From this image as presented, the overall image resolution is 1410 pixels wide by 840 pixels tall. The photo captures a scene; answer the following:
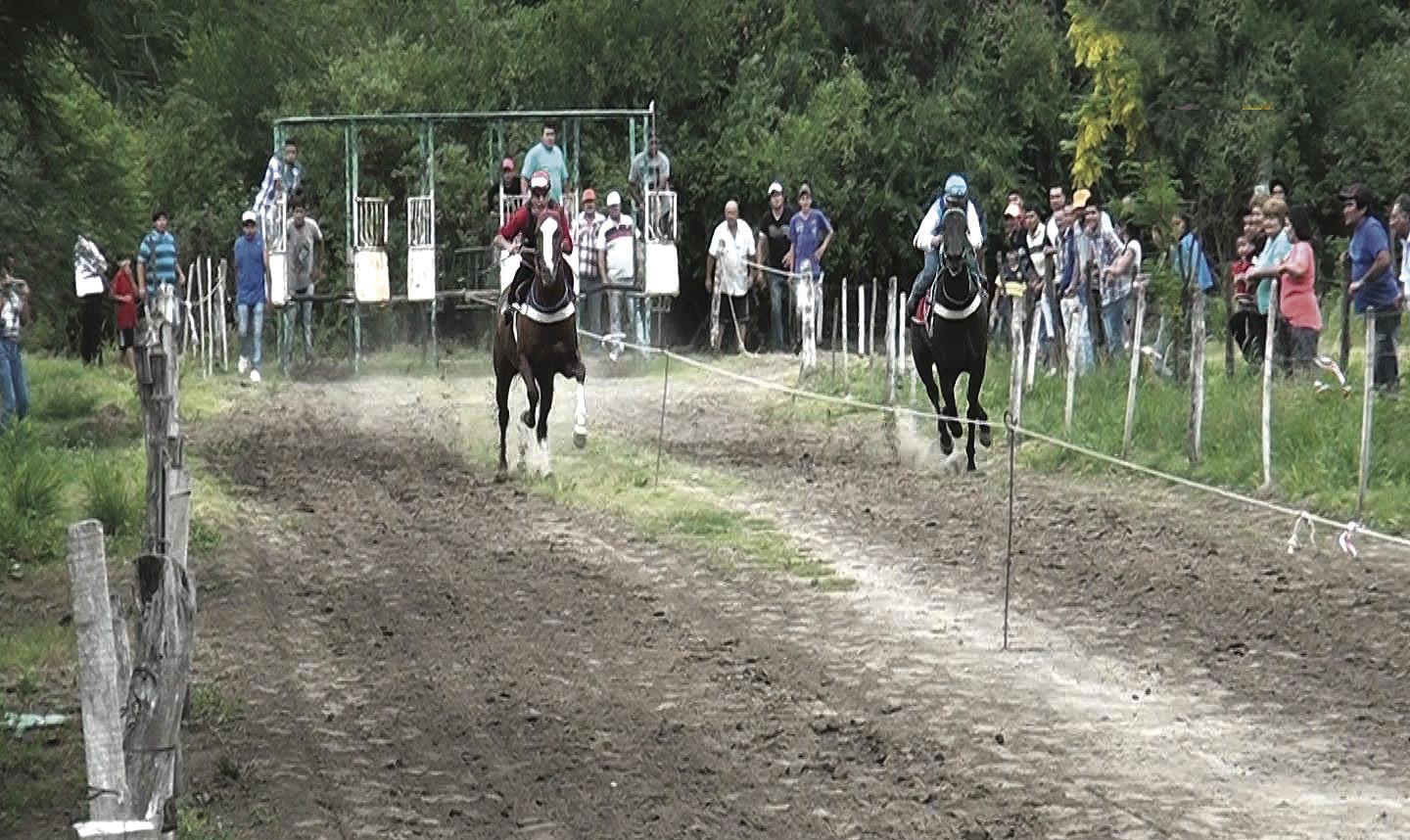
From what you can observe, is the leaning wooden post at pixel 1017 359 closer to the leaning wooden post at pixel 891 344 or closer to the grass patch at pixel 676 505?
the grass patch at pixel 676 505

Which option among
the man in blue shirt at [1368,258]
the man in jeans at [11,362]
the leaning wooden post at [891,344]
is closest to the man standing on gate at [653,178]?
the leaning wooden post at [891,344]

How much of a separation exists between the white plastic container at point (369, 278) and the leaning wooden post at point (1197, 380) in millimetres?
15373

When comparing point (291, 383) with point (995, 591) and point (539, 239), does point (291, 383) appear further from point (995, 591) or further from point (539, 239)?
point (995, 591)

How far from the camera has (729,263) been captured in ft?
106

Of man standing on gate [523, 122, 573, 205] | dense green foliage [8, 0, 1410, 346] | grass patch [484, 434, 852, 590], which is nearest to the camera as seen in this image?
grass patch [484, 434, 852, 590]

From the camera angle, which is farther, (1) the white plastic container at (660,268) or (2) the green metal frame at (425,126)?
(1) the white plastic container at (660,268)

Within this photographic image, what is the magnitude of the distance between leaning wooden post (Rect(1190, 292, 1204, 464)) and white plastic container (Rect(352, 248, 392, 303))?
15373mm

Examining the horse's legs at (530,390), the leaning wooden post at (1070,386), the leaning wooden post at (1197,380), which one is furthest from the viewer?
the leaning wooden post at (1070,386)

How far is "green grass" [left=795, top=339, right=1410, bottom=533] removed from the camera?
1681 centimetres

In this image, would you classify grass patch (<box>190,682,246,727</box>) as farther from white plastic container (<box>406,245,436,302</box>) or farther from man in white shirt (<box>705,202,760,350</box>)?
man in white shirt (<box>705,202,760,350</box>)

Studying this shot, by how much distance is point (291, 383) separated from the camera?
31.3 metres

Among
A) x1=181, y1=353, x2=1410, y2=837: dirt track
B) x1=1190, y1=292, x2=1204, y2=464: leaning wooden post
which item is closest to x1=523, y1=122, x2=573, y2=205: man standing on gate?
x1=181, y1=353, x2=1410, y2=837: dirt track

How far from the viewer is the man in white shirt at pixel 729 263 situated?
105ft

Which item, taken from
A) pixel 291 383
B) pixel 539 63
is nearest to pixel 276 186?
pixel 291 383
